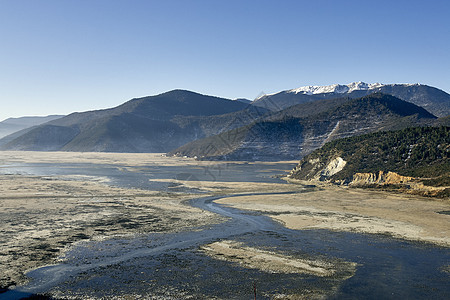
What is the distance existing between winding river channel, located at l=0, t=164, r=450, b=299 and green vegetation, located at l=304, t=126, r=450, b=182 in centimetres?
4374

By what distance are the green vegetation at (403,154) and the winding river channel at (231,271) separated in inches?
1722

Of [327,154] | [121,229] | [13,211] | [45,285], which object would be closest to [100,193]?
[13,211]

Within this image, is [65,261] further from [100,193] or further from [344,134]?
[344,134]

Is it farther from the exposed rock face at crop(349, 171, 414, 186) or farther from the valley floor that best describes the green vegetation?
the valley floor

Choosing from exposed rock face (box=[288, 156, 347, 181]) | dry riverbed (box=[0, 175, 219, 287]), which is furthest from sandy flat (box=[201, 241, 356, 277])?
exposed rock face (box=[288, 156, 347, 181])

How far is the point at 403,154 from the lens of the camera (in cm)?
9100

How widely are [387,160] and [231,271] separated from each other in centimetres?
7478

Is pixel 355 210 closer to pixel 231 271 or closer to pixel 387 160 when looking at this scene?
pixel 231 271

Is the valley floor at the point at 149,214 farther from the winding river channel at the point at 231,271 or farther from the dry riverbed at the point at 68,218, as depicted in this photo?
the winding river channel at the point at 231,271

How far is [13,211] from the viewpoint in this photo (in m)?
50.7

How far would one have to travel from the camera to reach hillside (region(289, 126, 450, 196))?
78.0 metres

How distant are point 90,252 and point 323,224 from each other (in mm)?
28602

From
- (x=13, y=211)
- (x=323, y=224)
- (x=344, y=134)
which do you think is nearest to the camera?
(x=323, y=224)

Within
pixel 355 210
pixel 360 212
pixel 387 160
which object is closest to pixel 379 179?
pixel 387 160
